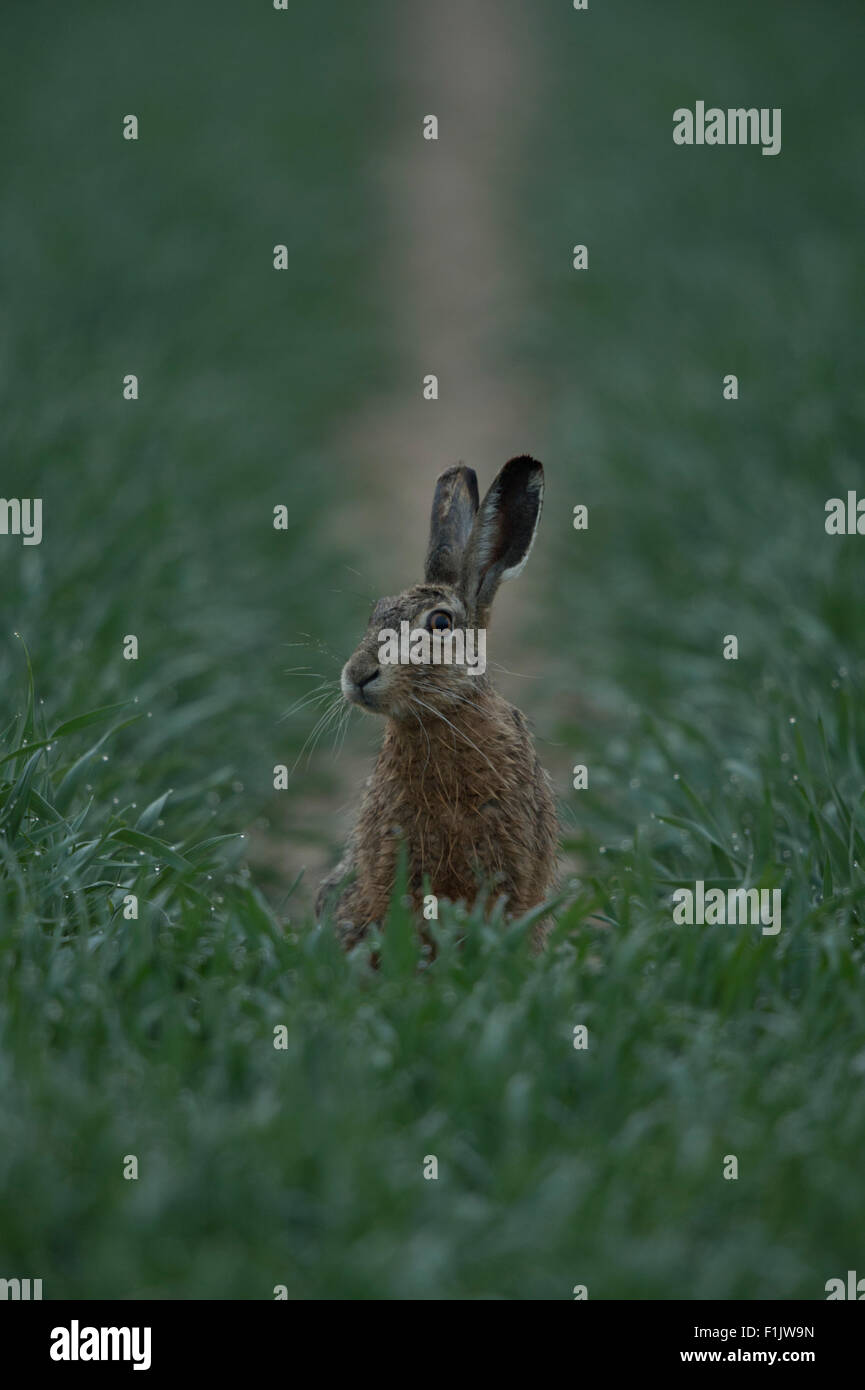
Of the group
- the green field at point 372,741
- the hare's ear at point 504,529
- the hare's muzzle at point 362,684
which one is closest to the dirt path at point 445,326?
the green field at point 372,741

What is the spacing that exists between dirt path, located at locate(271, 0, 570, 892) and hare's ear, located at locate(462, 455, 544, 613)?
344mm

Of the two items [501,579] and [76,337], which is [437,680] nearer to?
[501,579]

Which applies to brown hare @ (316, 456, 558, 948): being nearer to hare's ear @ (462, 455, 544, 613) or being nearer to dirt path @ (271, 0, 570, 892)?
hare's ear @ (462, 455, 544, 613)

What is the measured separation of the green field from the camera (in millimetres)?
3438

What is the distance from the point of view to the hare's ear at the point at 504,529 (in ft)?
16.0

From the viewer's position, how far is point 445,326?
14195 millimetres

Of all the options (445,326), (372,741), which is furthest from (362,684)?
(445,326)

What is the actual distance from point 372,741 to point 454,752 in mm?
2947

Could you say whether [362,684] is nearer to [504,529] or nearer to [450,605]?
[450,605]

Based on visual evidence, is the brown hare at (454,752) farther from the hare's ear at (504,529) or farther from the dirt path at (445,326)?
the dirt path at (445,326)

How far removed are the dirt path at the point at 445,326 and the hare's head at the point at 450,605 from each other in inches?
14.5

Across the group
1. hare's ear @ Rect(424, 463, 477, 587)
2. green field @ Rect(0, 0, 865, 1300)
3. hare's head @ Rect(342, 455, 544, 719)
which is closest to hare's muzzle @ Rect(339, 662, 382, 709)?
hare's head @ Rect(342, 455, 544, 719)
